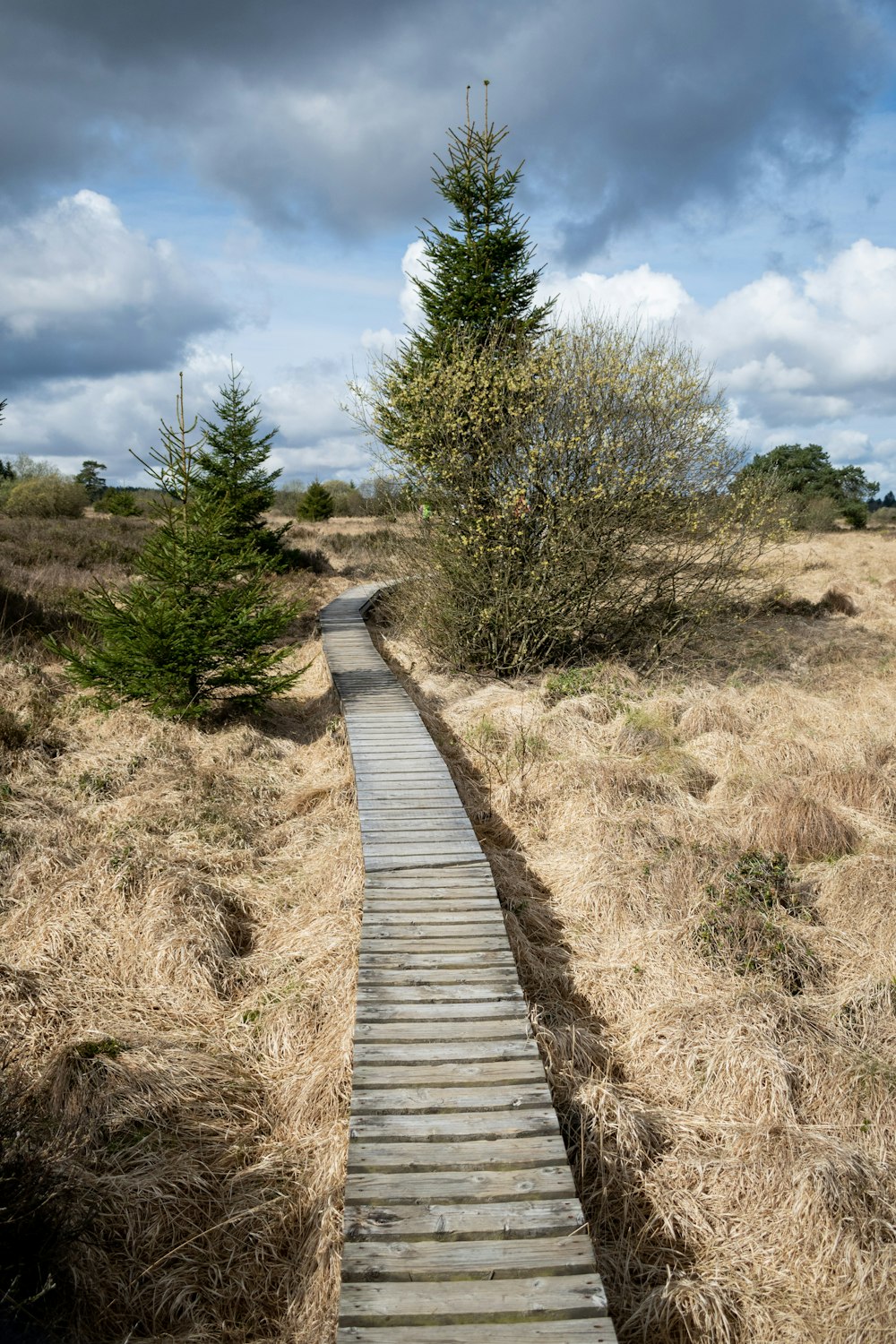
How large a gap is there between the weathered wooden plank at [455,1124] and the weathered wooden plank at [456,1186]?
193 millimetres

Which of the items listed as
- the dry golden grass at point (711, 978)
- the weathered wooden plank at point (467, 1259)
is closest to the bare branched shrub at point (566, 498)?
the dry golden grass at point (711, 978)

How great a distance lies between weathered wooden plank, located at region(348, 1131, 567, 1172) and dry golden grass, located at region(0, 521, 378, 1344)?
0.42m

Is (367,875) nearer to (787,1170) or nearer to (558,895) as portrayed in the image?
(558,895)

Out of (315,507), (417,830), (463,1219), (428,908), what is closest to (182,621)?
(417,830)

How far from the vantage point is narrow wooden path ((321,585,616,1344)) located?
9.82 ft

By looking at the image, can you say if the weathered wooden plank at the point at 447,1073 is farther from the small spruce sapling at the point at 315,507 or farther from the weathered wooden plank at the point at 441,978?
the small spruce sapling at the point at 315,507

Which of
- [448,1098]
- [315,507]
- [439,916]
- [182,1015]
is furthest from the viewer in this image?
[315,507]

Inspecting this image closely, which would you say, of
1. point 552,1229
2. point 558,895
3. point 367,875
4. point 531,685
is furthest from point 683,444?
point 552,1229

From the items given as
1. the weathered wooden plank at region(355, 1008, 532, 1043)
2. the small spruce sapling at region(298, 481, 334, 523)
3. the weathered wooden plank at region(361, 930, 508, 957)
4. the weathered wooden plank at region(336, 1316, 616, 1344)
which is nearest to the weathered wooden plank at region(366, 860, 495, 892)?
the weathered wooden plank at region(361, 930, 508, 957)

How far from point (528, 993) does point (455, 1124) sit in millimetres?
1671

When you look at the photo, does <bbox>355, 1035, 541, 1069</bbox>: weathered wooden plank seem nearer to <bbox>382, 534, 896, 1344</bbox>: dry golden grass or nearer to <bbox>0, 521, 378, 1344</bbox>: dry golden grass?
<bbox>382, 534, 896, 1344</bbox>: dry golden grass

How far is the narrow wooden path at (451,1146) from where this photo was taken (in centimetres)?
299

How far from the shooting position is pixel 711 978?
17.8 ft

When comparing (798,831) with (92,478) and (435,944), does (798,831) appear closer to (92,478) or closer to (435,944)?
(435,944)
